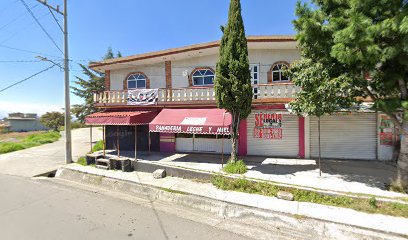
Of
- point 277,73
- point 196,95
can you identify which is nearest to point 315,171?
point 277,73

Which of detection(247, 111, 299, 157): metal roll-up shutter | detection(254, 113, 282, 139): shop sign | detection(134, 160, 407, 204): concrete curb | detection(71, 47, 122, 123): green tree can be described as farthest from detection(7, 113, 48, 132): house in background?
detection(254, 113, 282, 139): shop sign

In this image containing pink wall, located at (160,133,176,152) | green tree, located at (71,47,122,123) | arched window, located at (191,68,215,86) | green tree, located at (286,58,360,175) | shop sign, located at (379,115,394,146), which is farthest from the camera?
green tree, located at (71,47,122,123)

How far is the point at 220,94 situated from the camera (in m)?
9.11

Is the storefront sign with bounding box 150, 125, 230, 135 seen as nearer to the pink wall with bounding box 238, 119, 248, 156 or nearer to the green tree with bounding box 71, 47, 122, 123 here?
the pink wall with bounding box 238, 119, 248, 156

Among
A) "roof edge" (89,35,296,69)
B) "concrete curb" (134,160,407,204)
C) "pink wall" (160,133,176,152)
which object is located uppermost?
"roof edge" (89,35,296,69)

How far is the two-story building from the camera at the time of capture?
1072 centimetres

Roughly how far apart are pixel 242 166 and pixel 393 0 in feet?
23.4

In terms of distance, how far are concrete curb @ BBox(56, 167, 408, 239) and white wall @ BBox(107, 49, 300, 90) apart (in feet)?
26.0

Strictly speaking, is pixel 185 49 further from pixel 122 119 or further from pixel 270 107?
pixel 270 107

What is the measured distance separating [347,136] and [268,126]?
408cm

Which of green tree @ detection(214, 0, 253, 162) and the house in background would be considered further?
the house in background

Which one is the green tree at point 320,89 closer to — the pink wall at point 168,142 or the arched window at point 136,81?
the pink wall at point 168,142

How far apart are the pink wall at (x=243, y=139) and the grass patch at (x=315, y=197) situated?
4.62 meters

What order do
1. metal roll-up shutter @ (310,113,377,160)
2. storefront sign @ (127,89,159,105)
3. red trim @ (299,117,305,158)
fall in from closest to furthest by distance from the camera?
metal roll-up shutter @ (310,113,377,160)
red trim @ (299,117,305,158)
storefront sign @ (127,89,159,105)
